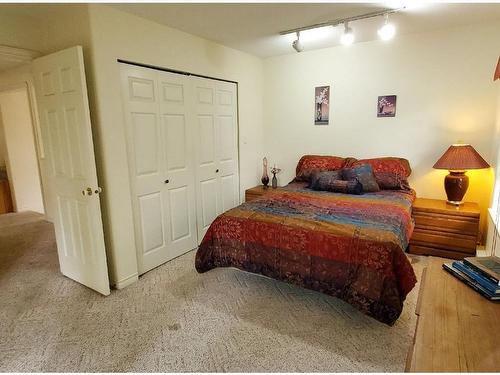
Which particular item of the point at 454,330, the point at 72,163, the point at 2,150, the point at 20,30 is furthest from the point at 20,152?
the point at 454,330

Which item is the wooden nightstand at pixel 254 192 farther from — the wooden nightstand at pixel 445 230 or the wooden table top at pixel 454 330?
the wooden table top at pixel 454 330

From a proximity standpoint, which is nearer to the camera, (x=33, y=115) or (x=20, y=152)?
(x=33, y=115)

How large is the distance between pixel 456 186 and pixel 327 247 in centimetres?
186

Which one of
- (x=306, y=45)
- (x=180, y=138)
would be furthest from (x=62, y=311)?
(x=306, y=45)

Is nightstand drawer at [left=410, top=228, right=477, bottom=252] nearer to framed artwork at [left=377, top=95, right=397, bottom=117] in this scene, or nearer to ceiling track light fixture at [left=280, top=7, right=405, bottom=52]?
framed artwork at [left=377, top=95, right=397, bottom=117]

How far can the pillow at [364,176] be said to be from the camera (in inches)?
126

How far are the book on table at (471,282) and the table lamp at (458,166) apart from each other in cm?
188

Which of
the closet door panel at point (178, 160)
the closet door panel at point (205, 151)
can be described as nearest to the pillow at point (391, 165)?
the closet door panel at point (205, 151)

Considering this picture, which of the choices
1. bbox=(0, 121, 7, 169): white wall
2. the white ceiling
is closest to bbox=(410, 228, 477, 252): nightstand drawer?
the white ceiling

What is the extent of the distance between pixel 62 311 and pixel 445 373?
8.08 ft

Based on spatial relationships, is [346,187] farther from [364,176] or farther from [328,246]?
[328,246]

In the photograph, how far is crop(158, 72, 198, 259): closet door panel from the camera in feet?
9.54

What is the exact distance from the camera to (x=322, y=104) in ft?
12.8

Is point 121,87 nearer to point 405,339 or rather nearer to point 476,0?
point 405,339
